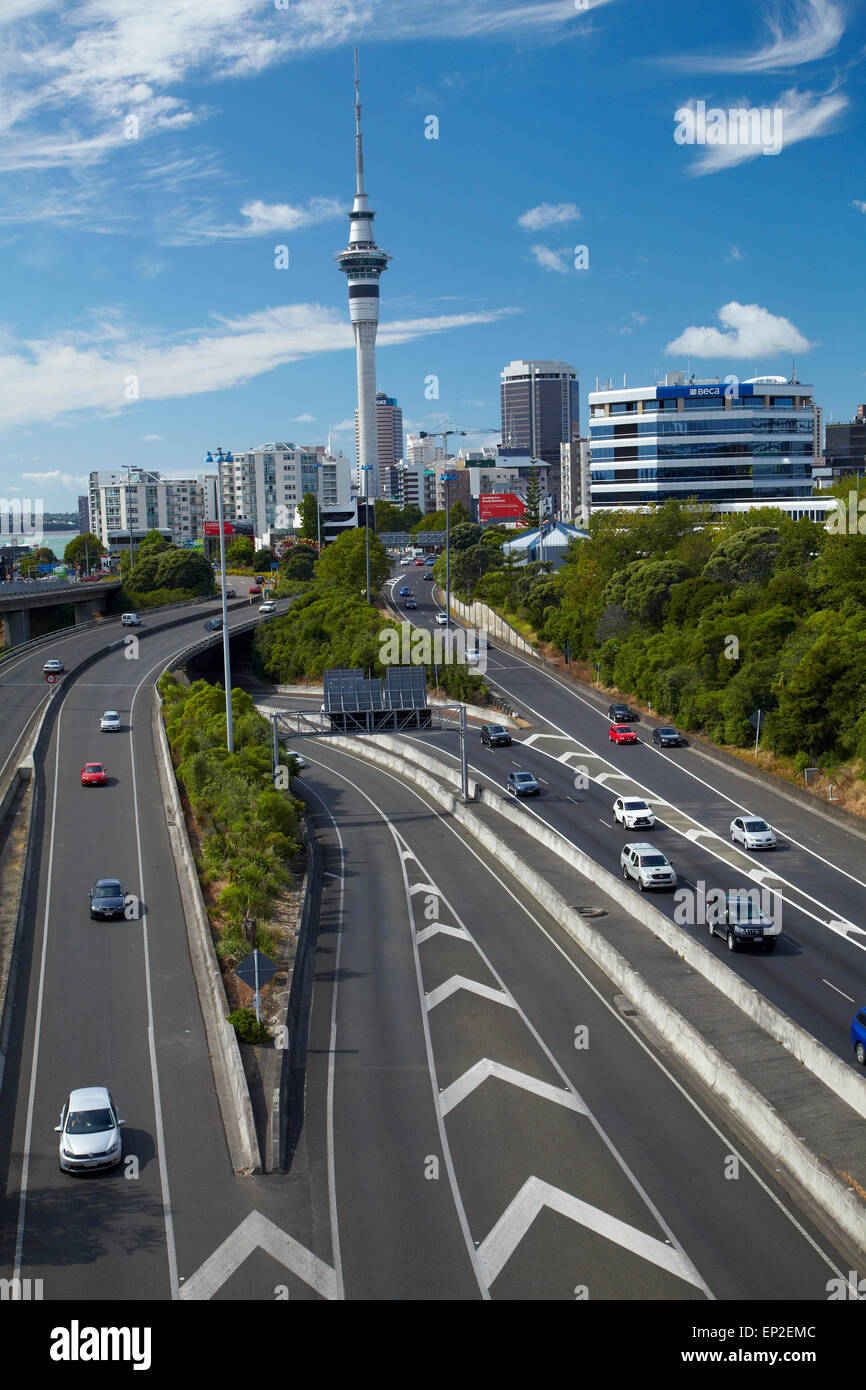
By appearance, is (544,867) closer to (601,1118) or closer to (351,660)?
(601,1118)

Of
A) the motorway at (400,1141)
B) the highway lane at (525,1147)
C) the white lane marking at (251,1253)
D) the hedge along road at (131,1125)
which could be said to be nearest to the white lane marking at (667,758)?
the motorway at (400,1141)

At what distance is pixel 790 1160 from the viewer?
65.1ft

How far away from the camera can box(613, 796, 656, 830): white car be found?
147 feet

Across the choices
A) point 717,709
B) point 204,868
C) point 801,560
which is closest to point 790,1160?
point 204,868

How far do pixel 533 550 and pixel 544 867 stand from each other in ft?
240

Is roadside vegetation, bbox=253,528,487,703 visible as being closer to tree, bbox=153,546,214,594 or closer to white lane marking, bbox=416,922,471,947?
tree, bbox=153,546,214,594

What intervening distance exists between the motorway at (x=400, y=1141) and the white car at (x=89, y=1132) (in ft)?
1.13

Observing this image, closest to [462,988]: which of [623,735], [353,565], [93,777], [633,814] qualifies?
[633,814]

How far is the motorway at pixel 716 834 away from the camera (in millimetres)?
29281

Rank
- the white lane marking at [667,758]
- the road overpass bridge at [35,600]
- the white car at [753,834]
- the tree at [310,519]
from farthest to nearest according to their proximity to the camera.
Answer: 1. the tree at [310,519]
2. the road overpass bridge at [35,600]
3. the white car at [753,834]
4. the white lane marking at [667,758]

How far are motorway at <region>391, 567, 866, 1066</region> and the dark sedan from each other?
16.3m

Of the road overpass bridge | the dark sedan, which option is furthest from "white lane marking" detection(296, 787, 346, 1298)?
the road overpass bridge

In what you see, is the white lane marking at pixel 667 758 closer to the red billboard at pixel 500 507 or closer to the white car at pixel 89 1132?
the white car at pixel 89 1132

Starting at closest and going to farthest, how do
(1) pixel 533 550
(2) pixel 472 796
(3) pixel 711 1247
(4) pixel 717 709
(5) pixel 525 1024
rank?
(3) pixel 711 1247 → (5) pixel 525 1024 → (2) pixel 472 796 → (4) pixel 717 709 → (1) pixel 533 550
